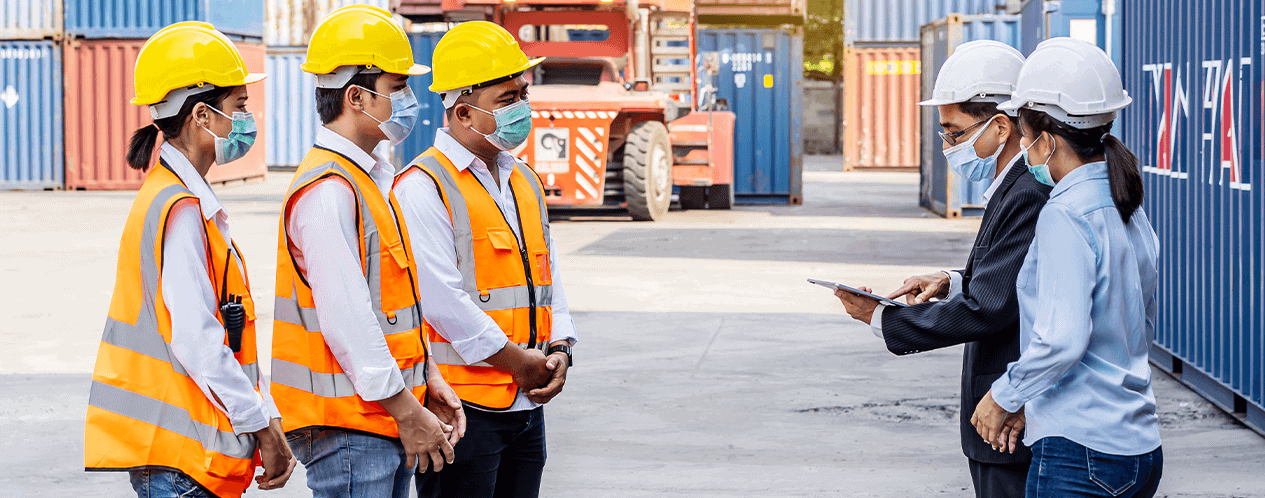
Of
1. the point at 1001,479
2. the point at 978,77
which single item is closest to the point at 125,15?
the point at 978,77

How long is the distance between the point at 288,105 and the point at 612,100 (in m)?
17.2

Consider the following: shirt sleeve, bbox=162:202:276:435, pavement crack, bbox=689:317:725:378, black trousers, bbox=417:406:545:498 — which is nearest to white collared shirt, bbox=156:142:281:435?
shirt sleeve, bbox=162:202:276:435

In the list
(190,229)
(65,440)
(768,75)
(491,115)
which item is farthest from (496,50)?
(768,75)

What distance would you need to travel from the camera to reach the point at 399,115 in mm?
3227

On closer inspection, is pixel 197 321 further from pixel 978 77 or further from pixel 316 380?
pixel 978 77

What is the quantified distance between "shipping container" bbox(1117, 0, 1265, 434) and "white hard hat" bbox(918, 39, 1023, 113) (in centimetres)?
327

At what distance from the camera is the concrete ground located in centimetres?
577

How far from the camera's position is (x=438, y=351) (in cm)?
343

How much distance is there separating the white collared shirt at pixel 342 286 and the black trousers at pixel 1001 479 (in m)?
1.38

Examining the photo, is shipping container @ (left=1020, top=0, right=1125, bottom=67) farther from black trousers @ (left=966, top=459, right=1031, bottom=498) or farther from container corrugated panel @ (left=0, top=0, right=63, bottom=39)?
container corrugated panel @ (left=0, top=0, right=63, bottom=39)

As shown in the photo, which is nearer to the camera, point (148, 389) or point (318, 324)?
point (148, 389)

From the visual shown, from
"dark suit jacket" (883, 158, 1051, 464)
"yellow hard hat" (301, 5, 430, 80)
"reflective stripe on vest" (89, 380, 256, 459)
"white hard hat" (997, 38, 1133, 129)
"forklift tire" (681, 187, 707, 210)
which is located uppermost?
"yellow hard hat" (301, 5, 430, 80)

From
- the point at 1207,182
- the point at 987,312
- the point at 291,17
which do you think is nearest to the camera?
the point at 987,312

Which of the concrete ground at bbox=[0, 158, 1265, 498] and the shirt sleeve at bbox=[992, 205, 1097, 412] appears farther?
the concrete ground at bbox=[0, 158, 1265, 498]
